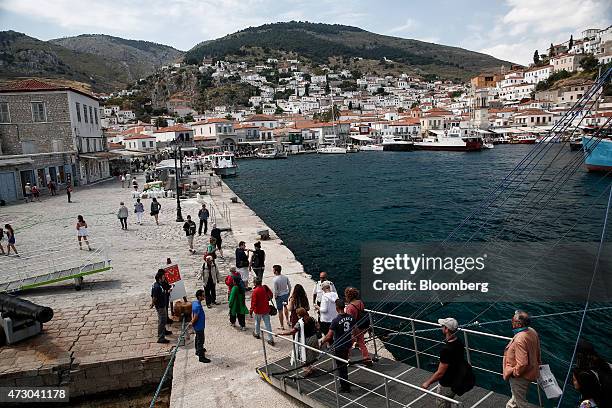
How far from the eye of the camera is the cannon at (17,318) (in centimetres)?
789

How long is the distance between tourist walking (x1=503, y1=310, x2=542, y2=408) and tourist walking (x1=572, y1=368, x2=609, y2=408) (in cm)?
43

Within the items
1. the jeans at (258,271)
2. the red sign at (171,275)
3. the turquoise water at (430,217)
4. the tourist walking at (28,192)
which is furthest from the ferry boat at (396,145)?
the red sign at (171,275)

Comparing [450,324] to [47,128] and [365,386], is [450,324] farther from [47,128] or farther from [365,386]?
[47,128]

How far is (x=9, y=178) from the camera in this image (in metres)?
26.3

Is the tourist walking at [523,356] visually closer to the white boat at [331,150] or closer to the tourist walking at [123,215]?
the tourist walking at [123,215]

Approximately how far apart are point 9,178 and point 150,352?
81.1 ft

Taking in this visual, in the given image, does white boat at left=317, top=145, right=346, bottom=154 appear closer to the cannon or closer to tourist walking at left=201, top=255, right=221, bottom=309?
tourist walking at left=201, top=255, right=221, bottom=309

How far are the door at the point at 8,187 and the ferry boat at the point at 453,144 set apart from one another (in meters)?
78.6

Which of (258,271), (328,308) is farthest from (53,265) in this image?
(328,308)

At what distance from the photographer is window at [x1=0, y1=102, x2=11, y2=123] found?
32.3 metres

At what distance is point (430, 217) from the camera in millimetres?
26969

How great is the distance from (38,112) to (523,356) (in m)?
38.4

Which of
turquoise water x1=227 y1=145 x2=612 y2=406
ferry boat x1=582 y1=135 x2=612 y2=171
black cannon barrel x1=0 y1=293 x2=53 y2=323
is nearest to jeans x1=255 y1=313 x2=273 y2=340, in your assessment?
turquoise water x1=227 y1=145 x2=612 y2=406

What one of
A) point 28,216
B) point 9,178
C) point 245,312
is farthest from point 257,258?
point 9,178
